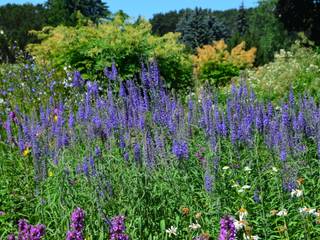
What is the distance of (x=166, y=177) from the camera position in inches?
173

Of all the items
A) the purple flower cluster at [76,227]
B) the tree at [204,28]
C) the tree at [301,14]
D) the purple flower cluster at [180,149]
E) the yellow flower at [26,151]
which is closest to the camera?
the purple flower cluster at [76,227]

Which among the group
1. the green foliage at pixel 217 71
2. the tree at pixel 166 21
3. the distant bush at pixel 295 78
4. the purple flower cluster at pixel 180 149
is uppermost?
the tree at pixel 166 21

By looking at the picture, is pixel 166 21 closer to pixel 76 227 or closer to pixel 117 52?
pixel 117 52

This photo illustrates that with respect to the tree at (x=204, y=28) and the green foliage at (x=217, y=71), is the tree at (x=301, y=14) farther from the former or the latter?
the tree at (x=204, y=28)

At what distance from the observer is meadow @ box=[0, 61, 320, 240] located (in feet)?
13.0

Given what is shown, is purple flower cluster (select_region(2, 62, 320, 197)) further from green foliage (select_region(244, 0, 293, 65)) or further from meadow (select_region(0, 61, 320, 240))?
green foliage (select_region(244, 0, 293, 65))

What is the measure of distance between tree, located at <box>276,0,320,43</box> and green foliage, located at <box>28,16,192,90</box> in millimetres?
21016

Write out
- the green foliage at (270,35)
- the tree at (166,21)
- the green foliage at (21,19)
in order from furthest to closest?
the tree at (166,21)
the green foliage at (21,19)
the green foliage at (270,35)

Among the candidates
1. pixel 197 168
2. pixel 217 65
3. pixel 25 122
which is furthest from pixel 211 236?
pixel 217 65

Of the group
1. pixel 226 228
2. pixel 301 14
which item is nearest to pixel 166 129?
pixel 226 228

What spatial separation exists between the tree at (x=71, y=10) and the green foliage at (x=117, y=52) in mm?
23059

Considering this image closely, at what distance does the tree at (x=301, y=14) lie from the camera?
32438 millimetres

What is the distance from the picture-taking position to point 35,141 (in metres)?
4.64

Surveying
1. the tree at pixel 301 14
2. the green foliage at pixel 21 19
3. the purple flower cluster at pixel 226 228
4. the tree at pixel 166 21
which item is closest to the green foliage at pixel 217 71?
the tree at pixel 301 14
